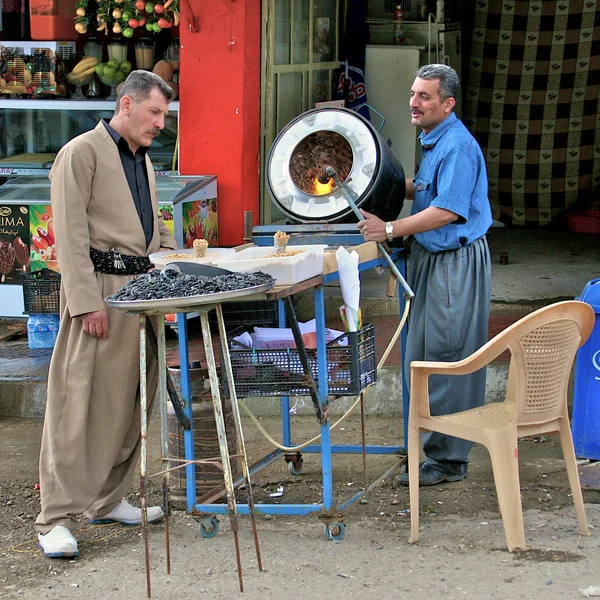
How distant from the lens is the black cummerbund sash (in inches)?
170

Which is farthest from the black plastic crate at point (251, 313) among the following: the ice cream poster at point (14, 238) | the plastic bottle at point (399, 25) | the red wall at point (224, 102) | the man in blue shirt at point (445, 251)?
the plastic bottle at point (399, 25)

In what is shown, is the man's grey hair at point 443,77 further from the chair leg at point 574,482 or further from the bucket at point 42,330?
the bucket at point 42,330

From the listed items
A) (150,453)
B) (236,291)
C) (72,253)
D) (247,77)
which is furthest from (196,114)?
(236,291)

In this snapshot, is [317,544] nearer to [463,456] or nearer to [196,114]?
[463,456]

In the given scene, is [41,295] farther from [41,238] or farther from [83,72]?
[83,72]

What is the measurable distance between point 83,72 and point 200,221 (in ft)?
5.56

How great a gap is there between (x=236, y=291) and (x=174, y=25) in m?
4.37

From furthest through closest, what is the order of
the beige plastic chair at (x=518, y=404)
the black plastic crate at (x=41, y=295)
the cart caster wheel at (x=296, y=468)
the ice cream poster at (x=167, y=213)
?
the black plastic crate at (x=41, y=295) → the ice cream poster at (x=167, y=213) → the cart caster wheel at (x=296, y=468) → the beige plastic chair at (x=518, y=404)

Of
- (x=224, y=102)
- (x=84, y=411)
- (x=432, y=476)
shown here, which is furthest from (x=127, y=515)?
(x=224, y=102)

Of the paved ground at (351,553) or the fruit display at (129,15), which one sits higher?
the fruit display at (129,15)

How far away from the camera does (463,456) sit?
16.1 feet

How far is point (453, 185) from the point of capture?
4.55 meters

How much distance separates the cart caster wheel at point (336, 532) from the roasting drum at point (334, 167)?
4.60 feet

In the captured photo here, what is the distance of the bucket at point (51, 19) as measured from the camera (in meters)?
7.71
